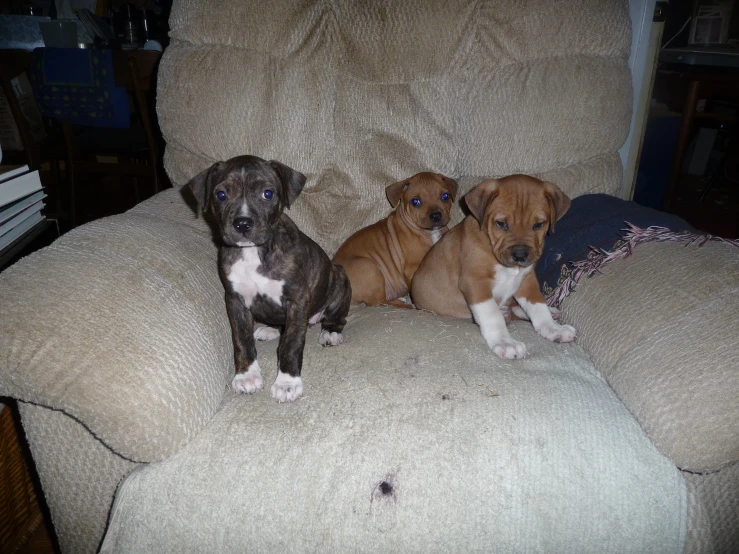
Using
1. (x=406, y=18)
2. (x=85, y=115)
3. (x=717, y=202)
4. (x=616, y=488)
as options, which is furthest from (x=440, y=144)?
(x=717, y=202)

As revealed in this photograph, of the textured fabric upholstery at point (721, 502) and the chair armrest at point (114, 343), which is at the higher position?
the chair armrest at point (114, 343)

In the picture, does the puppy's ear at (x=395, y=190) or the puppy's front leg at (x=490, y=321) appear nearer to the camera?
the puppy's front leg at (x=490, y=321)

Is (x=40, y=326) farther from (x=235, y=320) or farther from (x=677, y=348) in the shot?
(x=677, y=348)

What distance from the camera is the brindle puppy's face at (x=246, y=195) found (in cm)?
227

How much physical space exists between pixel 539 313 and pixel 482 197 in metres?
0.69

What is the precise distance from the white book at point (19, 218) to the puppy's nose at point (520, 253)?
258 centimetres

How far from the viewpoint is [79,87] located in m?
5.66

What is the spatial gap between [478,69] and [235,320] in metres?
2.08

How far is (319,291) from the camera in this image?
2.77 metres

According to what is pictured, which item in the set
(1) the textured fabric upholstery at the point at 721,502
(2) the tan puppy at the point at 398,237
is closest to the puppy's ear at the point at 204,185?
(2) the tan puppy at the point at 398,237

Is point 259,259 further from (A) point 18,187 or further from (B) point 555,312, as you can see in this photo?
(B) point 555,312

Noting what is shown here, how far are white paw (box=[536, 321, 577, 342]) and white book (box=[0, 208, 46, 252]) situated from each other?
2.75 m

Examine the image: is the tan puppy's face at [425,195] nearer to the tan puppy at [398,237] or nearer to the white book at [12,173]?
the tan puppy at [398,237]

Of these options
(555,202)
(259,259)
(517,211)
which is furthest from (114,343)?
(555,202)
